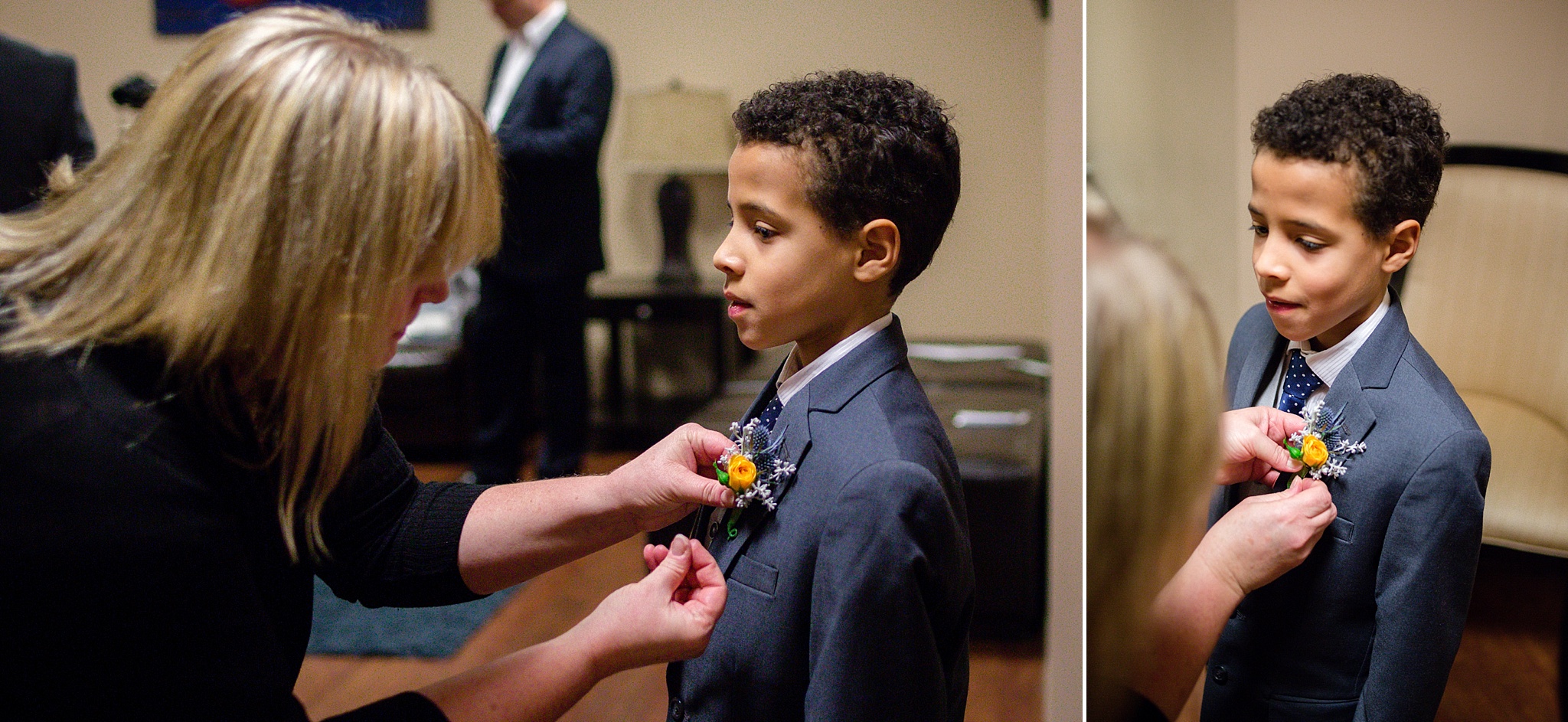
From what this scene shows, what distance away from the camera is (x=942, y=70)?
105 cm

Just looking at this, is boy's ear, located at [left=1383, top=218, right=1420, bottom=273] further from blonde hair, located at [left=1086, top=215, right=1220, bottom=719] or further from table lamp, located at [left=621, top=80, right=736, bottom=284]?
table lamp, located at [left=621, top=80, right=736, bottom=284]

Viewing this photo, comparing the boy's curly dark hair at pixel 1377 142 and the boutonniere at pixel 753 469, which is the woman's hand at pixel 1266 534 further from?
the boutonniere at pixel 753 469

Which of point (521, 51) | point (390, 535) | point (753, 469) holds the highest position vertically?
point (521, 51)

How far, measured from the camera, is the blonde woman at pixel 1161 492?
895mm

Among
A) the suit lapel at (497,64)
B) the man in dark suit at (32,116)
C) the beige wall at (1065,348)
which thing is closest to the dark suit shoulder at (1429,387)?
the beige wall at (1065,348)

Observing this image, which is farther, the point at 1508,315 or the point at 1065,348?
the point at 1065,348

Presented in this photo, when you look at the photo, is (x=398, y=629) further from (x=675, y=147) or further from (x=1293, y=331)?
(x=1293, y=331)

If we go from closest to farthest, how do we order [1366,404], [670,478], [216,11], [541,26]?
[1366,404], [670,478], [216,11], [541,26]

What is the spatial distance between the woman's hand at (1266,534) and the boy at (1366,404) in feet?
0.05

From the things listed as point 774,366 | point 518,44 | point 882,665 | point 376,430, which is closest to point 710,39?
point 518,44

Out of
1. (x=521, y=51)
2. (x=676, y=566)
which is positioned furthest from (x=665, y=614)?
(x=521, y=51)

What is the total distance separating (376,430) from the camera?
40.1 inches

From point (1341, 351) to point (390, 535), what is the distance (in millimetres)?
876

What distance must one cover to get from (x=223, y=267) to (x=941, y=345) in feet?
2.17
